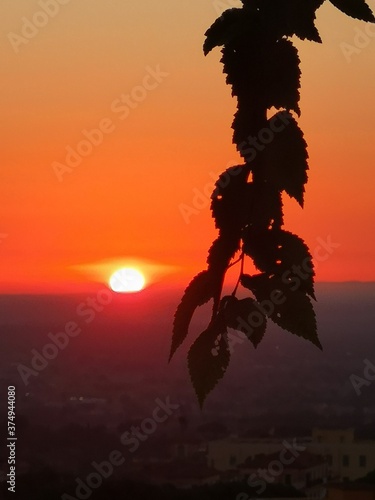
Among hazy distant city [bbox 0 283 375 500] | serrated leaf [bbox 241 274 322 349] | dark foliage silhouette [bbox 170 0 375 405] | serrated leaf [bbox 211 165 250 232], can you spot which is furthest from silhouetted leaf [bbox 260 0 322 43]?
hazy distant city [bbox 0 283 375 500]

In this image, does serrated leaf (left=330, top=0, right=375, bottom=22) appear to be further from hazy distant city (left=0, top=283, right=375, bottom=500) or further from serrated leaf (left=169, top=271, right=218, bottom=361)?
hazy distant city (left=0, top=283, right=375, bottom=500)

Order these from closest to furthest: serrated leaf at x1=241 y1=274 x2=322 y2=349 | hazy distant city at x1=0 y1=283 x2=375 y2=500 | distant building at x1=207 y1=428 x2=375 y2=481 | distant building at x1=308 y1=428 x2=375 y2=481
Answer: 1. serrated leaf at x1=241 y1=274 x2=322 y2=349
2. hazy distant city at x1=0 y1=283 x2=375 y2=500
3. distant building at x1=308 y1=428 x2=375 y2=481
4. distant building at x1=207 y1=428 x2=375 y2=481

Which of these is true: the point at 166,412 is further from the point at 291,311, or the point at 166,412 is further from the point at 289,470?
the point at 291,311

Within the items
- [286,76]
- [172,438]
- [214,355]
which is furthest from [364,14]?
[172,438]

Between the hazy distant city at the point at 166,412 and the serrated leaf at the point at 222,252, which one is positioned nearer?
the serrated leaf at the point at 222,252

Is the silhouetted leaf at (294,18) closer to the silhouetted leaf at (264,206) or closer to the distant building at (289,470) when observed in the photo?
the silhouetted leaf at (264,206)

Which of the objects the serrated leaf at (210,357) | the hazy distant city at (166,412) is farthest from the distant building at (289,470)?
the serrated leaf at (210,357)

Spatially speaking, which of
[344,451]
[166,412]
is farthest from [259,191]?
[166,412]
